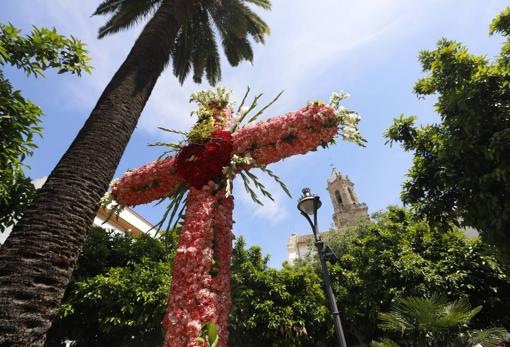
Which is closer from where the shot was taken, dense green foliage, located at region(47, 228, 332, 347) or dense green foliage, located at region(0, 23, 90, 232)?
dense green foliage, located at region(0, 23, 90, 232)

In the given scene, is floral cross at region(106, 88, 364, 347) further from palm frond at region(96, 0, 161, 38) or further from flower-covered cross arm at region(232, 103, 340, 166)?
palm frond at region(96, 0, 161, 38)

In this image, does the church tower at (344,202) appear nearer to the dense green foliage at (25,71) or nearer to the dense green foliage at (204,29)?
the dense green foliage at (204,29)

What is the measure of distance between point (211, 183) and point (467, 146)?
547 centimetres

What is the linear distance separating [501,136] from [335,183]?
42.7 m

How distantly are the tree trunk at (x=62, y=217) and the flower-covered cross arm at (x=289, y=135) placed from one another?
1.54 m

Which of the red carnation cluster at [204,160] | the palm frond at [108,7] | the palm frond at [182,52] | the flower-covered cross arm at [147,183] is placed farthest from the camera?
the palm frond at [182,52]

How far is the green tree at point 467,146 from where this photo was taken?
539cm

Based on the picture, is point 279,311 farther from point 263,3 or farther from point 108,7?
point 108,7

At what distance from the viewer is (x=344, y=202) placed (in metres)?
44.1

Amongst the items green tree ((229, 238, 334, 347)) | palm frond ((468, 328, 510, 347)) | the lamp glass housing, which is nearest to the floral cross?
the lamp glass housing

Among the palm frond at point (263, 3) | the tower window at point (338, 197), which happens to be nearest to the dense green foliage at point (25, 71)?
the palm frond at point (263, 3)

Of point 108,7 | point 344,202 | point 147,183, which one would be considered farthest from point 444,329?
point 344,202

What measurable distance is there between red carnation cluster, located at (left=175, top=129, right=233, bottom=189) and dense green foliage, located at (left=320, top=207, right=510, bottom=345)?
5.76 metres

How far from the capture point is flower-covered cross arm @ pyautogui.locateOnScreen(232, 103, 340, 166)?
332 cm
